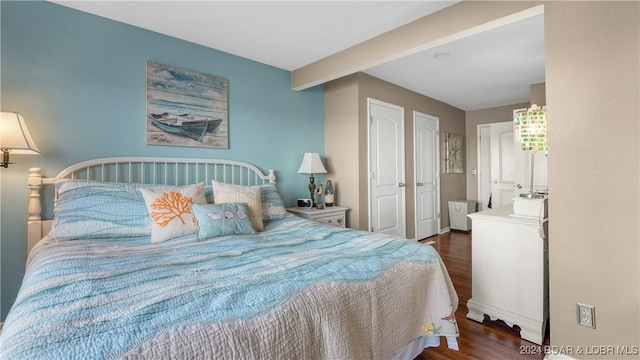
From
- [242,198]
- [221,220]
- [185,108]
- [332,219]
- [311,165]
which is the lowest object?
[332,219]

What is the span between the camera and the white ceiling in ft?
7.06

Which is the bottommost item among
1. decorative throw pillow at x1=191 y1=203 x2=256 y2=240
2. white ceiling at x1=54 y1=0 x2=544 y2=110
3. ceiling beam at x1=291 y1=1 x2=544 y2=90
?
decorative throw pillow at x1=191 y1=203 x2=256 y2=240

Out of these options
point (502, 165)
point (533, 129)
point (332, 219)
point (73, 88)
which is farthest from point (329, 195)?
point (502, 165)

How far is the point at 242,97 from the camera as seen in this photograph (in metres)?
3.08

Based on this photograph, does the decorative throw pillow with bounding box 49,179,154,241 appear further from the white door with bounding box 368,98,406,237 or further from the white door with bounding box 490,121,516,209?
the white door with bounding box 490,121,516,209

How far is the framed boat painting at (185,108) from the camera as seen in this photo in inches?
99.0

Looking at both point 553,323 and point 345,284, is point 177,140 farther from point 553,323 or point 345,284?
point 553,323

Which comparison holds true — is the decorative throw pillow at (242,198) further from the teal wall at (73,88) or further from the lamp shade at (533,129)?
the lamp shade at (533,129)

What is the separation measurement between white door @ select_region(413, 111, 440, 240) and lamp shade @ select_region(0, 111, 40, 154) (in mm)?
4293

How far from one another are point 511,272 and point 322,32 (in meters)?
2.42

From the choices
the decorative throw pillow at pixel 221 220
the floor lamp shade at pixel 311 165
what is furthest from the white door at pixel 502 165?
the decorative throw pillow at pixel 221 220

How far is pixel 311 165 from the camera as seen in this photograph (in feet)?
11.1

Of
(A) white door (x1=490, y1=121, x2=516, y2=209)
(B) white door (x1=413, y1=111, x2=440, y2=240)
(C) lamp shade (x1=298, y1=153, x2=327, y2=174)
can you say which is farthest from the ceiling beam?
(A) white door (x1=490, y1=121, x2=516, y2=209)

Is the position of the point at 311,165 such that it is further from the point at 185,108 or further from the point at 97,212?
the point at 97,212
